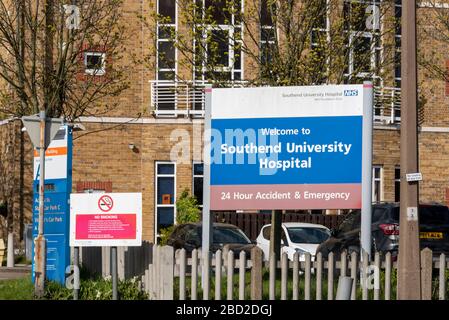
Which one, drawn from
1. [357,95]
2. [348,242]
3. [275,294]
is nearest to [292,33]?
[348,242]

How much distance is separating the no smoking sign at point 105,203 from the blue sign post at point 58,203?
9.63ft

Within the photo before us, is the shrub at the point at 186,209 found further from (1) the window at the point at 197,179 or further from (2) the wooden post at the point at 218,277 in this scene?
(2) the wooden post at the point at 218,277

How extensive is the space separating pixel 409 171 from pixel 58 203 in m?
7.23

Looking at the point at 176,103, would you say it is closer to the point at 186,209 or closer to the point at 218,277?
the point at 186,209

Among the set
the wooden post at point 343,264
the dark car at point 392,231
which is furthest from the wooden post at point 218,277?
the dark car at point 392,231

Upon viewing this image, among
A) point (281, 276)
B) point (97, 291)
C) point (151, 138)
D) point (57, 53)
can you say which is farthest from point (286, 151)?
point (151, 138)

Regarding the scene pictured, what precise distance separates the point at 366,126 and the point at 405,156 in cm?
105

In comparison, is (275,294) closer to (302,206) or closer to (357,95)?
(302,206)

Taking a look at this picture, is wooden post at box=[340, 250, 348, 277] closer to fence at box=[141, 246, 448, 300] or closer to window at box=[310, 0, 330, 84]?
fence at box=[141, 246, 448, 300]

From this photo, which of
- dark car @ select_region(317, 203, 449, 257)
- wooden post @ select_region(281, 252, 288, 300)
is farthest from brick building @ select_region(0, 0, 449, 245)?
wooden post @ select_region(281, 252, 288, 300)

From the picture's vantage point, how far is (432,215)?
1966 cm

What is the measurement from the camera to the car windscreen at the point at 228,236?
81.8 feet
